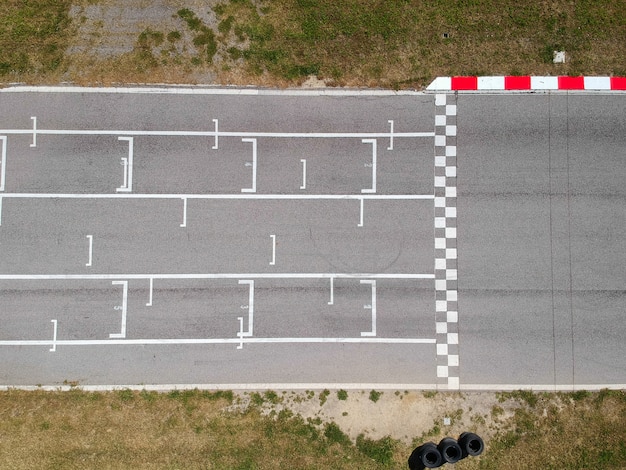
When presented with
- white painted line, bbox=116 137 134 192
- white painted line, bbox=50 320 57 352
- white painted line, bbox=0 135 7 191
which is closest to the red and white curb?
white painted line, bbox=116 137 134 192

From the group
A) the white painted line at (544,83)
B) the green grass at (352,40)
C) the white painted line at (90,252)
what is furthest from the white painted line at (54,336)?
the white painted line at (544,83)

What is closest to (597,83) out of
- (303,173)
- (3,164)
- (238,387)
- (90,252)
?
(303,173)

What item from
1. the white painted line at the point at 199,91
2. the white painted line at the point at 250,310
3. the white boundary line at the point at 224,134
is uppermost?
the white painted line at the point at 199,91

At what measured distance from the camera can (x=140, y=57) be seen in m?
14.5

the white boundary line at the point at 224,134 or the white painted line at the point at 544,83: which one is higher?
the white painted line at the point at 544,83

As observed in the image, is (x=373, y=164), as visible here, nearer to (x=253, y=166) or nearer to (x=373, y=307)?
(x=253, y=166)

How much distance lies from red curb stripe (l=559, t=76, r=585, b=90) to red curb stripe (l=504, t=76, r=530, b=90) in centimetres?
111

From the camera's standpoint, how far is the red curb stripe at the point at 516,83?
1452cm

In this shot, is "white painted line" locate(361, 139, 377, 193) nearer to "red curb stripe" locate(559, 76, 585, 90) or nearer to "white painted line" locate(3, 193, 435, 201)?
"white painted line" locate(3, 193, 435, 201)

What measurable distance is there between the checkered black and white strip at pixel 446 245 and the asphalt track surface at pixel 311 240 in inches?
2.5

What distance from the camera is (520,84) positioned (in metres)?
14.5

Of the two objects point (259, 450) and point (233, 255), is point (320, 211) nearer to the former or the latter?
point (233, 255)

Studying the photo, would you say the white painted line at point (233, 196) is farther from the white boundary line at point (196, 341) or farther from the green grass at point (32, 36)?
the white boundary line at point (196, 341)

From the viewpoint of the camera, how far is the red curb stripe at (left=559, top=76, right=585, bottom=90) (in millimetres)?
14547
